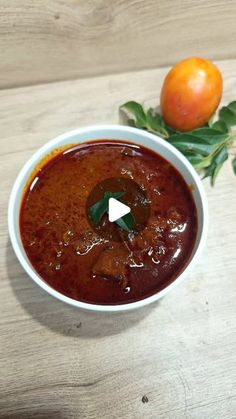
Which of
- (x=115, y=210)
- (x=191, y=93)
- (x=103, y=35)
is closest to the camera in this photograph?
(x=115, y=210)

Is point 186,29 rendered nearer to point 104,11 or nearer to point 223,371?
point 104,11

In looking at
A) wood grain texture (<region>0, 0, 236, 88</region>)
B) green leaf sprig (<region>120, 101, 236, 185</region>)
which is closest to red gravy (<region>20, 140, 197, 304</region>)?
green leaf sprig (<region>120, 101, 236, 185</region>)

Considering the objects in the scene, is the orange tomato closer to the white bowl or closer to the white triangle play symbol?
the white bowl

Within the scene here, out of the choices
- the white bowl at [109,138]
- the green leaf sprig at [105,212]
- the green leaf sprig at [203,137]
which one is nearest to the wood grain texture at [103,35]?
the green leaf sprig at [203,137]

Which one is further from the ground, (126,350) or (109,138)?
(109,138)

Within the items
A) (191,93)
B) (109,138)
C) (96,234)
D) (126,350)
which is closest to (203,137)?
(191,93)

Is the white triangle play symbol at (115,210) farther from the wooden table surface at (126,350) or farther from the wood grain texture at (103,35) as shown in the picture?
the wood grain texture at (103,35)

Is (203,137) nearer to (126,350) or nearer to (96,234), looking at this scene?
(96,234)
